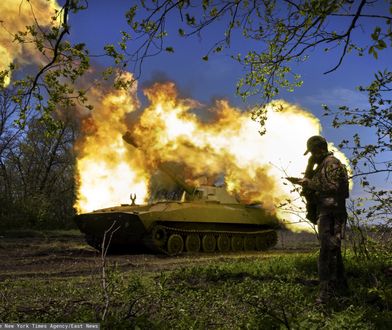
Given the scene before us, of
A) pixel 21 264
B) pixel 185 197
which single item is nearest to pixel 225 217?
pixel 185 197

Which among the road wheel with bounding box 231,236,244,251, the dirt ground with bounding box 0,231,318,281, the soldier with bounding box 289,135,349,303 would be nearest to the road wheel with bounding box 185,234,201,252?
the dirt ground with bounding box 0,231,318,281

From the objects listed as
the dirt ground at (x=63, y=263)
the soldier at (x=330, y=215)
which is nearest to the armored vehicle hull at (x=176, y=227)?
the dirt ground at (x=63, y=263)

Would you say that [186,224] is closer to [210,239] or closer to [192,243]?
[192,243]

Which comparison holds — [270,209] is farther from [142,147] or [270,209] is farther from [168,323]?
[168,323]

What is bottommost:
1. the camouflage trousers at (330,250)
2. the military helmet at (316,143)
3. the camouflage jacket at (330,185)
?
the camouflage trousers at (330,250)

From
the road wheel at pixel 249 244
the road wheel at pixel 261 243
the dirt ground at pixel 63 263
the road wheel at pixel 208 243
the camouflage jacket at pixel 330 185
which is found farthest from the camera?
the road wheel at pixel 261 243

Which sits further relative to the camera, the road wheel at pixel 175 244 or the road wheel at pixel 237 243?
the road wheel at pixel 237 243

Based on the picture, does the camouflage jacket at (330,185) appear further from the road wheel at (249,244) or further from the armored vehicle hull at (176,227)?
the road wheel at (249,244)

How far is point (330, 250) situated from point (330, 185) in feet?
3.08

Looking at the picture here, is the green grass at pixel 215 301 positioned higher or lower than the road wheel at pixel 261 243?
lower

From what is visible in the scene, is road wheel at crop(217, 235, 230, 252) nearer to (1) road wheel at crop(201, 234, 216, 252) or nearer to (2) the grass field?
(1) road wheel at crop(201, 234, 216, 252)

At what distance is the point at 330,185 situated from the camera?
281 inches

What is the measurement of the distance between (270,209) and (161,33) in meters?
15.9

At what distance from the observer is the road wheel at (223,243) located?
18922mm
